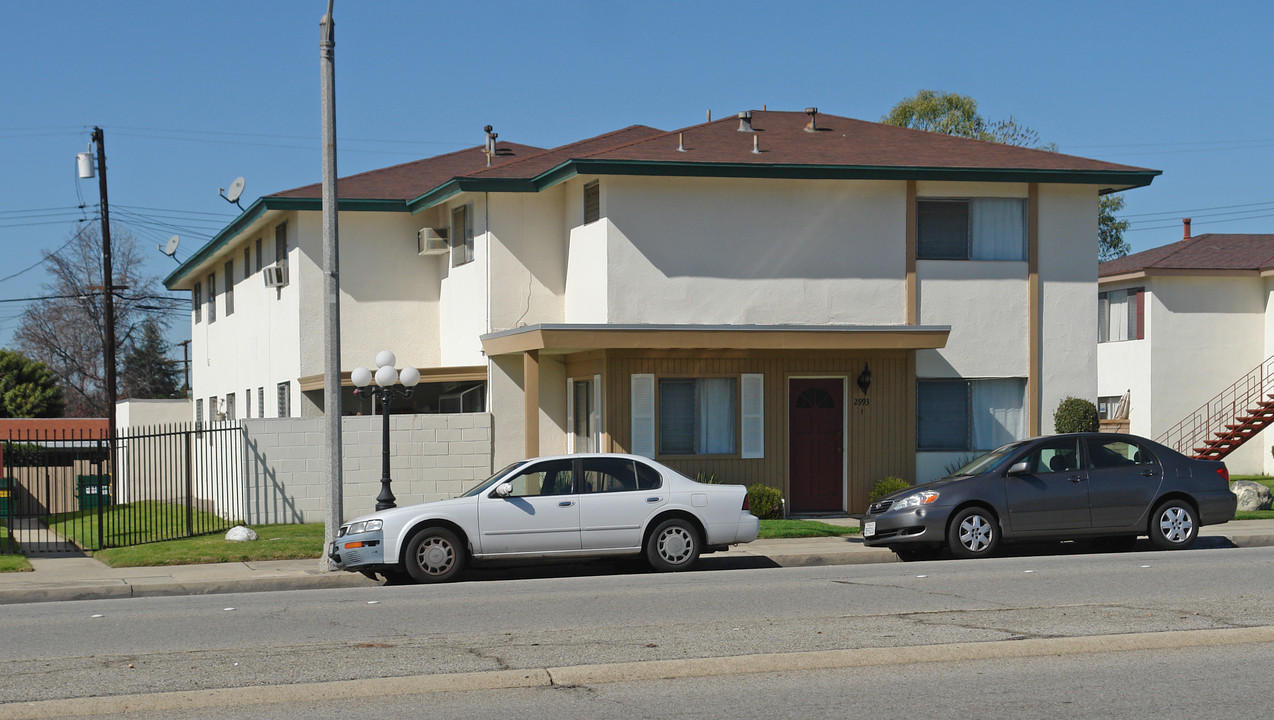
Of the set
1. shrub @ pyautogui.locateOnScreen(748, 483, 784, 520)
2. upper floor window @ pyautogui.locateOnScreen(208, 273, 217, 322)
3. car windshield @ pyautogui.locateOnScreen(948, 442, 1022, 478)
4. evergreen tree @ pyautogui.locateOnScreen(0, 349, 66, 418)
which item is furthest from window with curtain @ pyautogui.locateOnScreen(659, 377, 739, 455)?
evergreen tree @ pyautogui.locateOnScreen(0, 349, 66, 418)

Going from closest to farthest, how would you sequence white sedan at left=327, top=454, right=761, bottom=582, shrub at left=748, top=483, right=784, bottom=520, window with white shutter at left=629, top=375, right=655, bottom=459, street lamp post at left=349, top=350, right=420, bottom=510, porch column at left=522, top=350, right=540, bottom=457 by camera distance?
white sedan at left=327, top=454, right=761, bottom=582, street lamp post at left=349, top=350, right=420, bottom=510, shrub at left=748, top=483, right=784, bottom=520, porch column at left=522, top=350, right=540, bottom=457, window with white shutter at left=629, top=375, right=655, bottom=459

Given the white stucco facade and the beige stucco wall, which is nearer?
the beige stucco wall

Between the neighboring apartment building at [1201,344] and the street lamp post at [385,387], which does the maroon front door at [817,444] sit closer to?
the street lamp post at [385,387]

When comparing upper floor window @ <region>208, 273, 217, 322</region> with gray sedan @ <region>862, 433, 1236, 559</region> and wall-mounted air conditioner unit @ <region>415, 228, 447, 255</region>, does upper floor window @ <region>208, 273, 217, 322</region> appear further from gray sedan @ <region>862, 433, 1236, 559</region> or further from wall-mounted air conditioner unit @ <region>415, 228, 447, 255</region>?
gray sedan @ <region>862, 433, 1236, 559</region>

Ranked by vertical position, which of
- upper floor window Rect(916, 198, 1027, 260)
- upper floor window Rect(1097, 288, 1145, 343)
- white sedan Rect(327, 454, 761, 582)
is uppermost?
upper floor window Rect(916, 198, 1027, 260)

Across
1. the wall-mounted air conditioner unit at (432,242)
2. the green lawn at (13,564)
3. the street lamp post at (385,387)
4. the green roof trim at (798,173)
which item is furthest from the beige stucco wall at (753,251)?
the green lawn at (13,564)

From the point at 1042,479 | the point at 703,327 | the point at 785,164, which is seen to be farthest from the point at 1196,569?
the point at 785,164

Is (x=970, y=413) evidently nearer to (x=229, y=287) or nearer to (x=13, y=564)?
(x=13, y=564)

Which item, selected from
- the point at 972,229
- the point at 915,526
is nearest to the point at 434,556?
the point at 915,526

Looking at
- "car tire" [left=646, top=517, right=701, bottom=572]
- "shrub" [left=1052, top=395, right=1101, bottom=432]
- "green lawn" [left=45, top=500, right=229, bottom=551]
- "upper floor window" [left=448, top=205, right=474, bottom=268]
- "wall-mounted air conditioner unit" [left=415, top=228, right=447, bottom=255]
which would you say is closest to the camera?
"car tire" [left=646, top=517, right=701, bottom=572]

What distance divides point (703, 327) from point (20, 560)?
10089mm

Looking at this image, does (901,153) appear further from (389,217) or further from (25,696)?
(25,696)

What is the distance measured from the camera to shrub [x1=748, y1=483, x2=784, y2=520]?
20172 millimetres

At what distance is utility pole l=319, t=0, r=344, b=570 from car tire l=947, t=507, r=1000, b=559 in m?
A: 7.45
